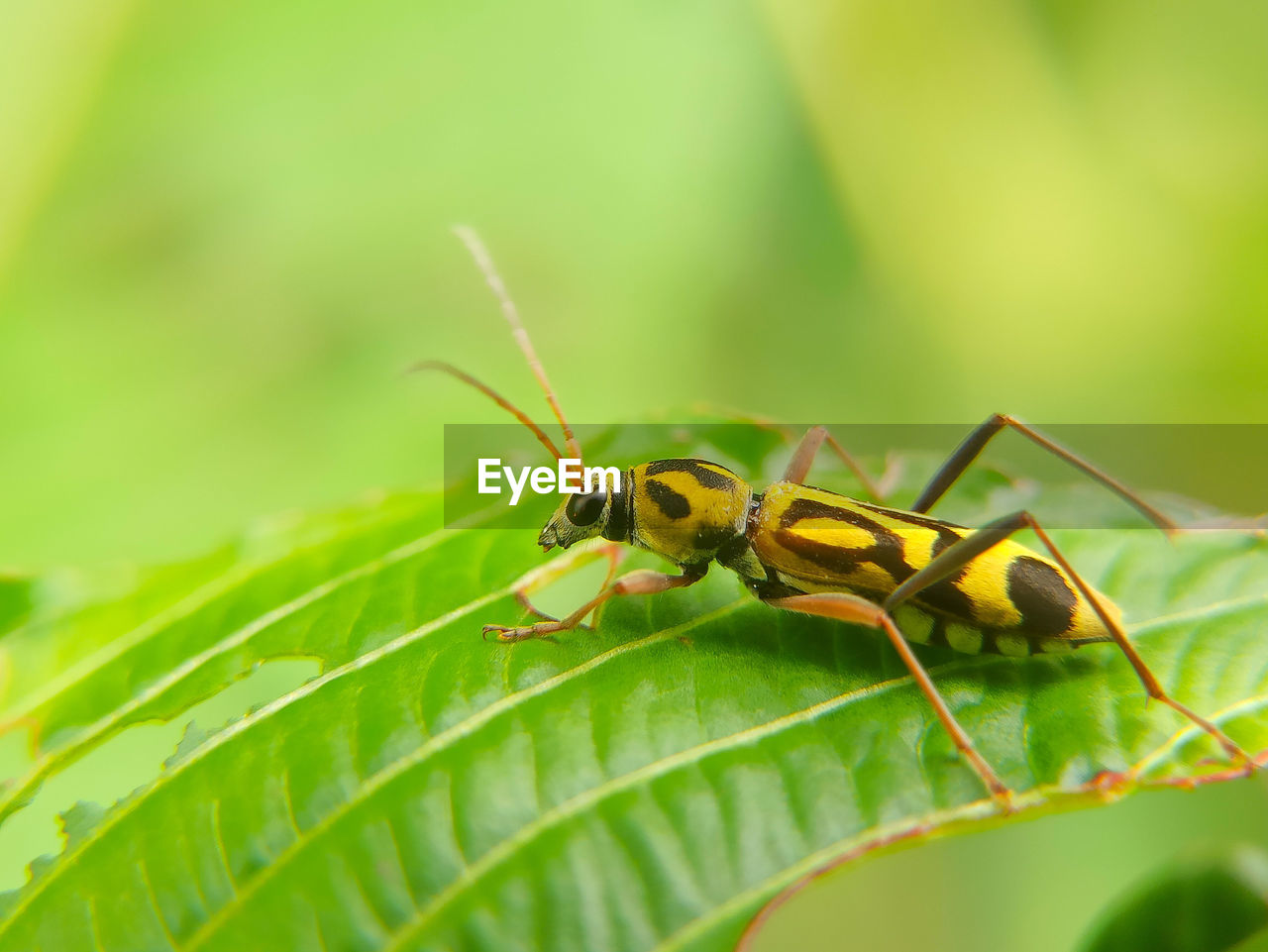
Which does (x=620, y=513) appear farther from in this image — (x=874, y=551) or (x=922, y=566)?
(x=922, y=566)

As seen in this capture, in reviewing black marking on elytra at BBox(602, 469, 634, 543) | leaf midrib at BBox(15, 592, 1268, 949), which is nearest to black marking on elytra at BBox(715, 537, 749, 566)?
leaf midrib at BBox(15, 592, 1268, 949)

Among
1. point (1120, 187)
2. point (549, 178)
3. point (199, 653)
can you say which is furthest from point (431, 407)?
point (1120, 187)

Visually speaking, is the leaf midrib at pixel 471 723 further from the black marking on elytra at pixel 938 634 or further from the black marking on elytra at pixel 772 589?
the black marking on elytra at pixel 772 589

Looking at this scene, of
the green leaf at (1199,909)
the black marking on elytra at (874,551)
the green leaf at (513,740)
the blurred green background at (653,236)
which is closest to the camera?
the green leaf at (1199,909)

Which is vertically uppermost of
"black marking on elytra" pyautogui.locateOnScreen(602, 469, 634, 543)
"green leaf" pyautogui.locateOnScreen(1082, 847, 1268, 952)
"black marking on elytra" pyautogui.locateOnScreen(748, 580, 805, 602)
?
"black marking on elytra" pyautogui.locateOnScreen(602, 469, 634, 543)

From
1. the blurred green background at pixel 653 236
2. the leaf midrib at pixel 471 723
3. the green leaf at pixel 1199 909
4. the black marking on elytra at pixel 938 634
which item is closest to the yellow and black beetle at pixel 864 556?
the black marking on elytra at pixel 938 634

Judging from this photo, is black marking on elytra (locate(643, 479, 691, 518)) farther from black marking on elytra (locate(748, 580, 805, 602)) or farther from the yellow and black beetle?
black marking on elytra (locate(748, 580, 805, 602))

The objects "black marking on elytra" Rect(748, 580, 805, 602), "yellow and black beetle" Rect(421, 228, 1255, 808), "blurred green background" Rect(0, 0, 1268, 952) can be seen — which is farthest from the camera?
"blurred green background" Rect(0, 0, 1268, 952)

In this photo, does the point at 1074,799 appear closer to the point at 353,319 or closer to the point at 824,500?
the point at 824,500
